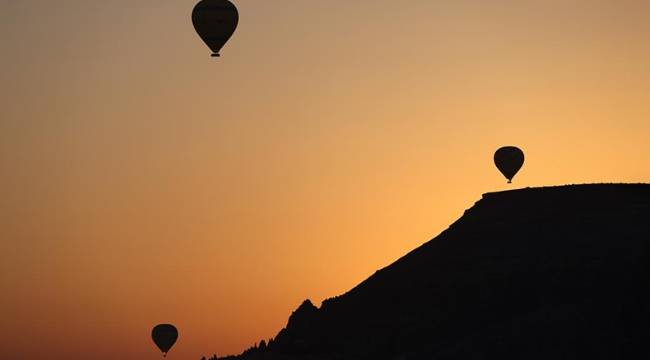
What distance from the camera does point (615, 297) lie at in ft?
371

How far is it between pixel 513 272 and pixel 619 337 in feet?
48.9

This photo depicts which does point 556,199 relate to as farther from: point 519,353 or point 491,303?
point 519,353

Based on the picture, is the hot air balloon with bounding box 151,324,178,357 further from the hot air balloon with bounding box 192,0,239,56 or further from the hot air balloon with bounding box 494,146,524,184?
the hot air balloon with bounding box 192,0,239,56

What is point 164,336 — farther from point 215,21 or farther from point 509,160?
point 215,21

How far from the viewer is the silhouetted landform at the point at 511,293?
110 meters

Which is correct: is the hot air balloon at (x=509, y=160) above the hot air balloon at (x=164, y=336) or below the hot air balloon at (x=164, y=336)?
above

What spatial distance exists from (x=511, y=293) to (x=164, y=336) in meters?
38.0

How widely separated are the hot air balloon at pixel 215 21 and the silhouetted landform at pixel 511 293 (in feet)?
74.4

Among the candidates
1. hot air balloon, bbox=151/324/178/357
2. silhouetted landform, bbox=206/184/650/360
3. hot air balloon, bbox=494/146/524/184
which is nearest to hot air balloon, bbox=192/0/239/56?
silhouetted landform, bbox=206/184/650/360

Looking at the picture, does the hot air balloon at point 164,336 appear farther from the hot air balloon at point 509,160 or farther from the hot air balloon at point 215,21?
the hot air balloon at point 215,21

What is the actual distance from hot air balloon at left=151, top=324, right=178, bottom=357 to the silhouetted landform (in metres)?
13.9

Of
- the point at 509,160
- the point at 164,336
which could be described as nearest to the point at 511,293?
the point at 509,160

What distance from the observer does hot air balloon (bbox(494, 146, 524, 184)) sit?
145 m

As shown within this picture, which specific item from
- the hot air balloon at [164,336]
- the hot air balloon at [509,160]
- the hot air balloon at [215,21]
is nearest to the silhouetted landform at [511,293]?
the hot air balloon at [509,160]
